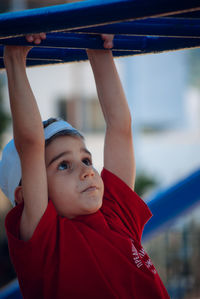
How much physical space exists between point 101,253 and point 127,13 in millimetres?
665

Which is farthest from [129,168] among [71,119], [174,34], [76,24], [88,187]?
[71,119]

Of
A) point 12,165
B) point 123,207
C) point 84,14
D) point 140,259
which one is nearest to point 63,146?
point 12,165

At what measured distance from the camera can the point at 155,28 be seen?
116 centimetres

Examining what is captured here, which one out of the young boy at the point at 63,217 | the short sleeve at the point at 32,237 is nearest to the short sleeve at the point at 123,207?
the young boy at the point at 63,217

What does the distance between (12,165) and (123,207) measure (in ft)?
1.22

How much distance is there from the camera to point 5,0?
35.3 feet

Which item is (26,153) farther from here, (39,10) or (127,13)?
(127,13)

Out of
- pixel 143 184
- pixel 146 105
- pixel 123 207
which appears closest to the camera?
pixel 123 207

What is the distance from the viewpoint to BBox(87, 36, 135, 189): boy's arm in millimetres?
1504

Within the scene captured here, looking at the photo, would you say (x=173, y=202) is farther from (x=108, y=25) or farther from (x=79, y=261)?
(x=108, y=25)

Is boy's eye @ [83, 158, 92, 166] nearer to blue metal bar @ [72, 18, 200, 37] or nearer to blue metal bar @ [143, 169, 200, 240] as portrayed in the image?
blue metal bar @ [72, 18, 200, 37]

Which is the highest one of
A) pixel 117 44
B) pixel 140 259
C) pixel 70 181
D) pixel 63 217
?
pixel 117 44

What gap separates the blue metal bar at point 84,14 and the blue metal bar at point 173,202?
4.51 feet

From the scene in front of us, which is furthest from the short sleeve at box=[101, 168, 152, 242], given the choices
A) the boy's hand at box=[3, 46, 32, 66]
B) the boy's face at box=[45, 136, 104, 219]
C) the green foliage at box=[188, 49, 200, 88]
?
the green foliage at box=[188, 49, 200, 88]
